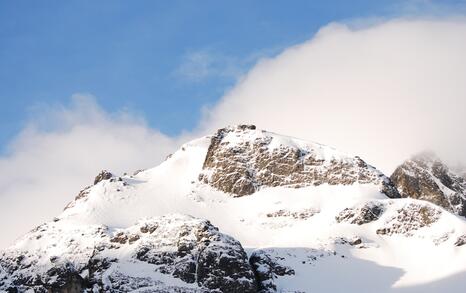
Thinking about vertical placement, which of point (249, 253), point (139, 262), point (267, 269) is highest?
point (249, 253)

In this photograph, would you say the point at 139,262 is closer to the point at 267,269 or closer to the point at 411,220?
the point at 267,269

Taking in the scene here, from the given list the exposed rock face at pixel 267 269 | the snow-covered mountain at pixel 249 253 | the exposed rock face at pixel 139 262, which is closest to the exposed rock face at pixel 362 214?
the snow-covered mountain at pixel 249 253

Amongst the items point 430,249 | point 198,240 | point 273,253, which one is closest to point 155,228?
point 198,240

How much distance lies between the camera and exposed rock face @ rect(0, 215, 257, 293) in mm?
167500

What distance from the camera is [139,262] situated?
17200cm

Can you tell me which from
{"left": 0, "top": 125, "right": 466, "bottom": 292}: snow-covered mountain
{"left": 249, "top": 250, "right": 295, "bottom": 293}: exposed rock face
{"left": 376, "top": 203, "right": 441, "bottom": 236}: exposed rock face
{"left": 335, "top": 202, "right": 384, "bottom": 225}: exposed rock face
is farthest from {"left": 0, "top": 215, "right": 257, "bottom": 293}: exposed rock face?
{"left": 376, "top": 203, "right": 441, "bottom": 236}: exposed rock face

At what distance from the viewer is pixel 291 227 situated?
7746 inches

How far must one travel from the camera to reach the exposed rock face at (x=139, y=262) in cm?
16750

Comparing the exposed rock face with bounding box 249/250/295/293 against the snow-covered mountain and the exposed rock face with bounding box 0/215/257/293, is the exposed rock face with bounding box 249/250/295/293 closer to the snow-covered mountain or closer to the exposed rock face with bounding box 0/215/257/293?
the snow-covered mountain

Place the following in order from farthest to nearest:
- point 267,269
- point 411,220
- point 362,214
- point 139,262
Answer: point 362,214, point 411,220, point 267,269, point 139,262

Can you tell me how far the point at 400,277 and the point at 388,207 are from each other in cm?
2544

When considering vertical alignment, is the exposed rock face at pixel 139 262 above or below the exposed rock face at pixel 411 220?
below

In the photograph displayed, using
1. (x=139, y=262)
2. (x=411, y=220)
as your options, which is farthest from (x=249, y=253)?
(x=411, y=220)

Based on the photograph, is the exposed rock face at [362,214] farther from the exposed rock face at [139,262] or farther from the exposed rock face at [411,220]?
the exposed rock face at [139,262]
